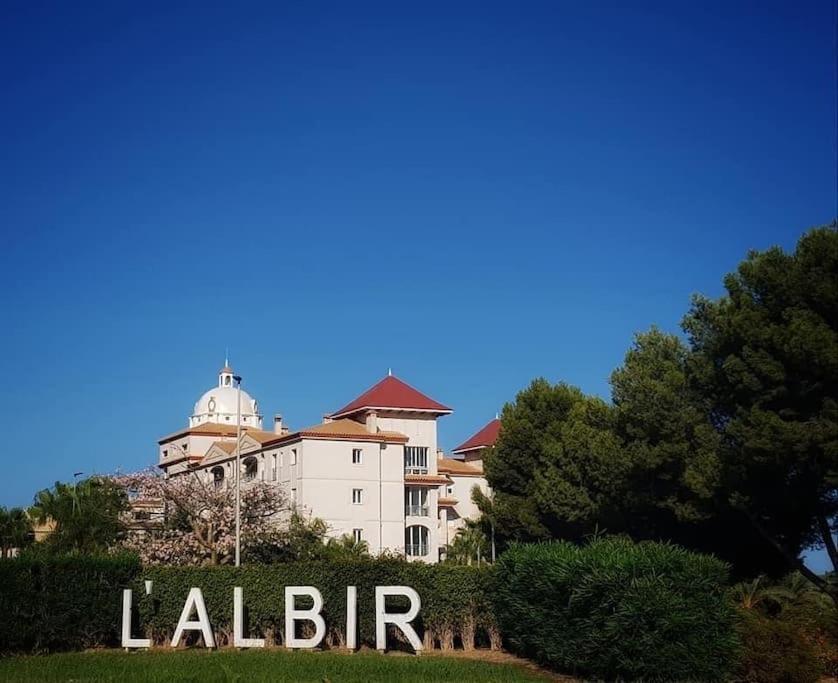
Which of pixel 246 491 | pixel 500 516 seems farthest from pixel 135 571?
pixel 500 516

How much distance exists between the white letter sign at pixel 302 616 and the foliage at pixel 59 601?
538 centimetres

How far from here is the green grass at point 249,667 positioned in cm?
2466

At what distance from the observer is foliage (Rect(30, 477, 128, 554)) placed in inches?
2201

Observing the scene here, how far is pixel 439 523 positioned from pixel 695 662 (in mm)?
57134

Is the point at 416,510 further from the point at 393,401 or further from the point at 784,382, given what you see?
the point at 784,382

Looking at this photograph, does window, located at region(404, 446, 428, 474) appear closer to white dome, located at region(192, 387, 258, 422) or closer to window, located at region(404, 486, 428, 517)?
window, located at region(404, 486, 428, 517)

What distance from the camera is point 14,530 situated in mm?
59906

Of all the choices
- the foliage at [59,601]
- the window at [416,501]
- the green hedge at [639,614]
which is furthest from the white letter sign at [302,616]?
the window at [416,501]

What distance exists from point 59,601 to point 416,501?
147 feet

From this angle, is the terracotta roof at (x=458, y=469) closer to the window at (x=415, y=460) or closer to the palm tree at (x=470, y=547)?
the window at (x=415, y=460)

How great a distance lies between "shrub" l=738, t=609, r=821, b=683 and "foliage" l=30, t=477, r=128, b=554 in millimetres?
36540

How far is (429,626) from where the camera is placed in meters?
32.8

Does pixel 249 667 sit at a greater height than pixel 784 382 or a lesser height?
lesser

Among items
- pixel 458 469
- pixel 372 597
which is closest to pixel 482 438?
pixel 458 469
